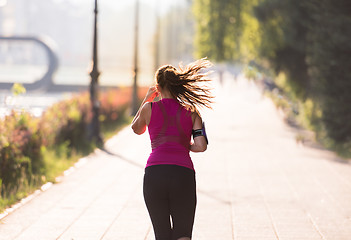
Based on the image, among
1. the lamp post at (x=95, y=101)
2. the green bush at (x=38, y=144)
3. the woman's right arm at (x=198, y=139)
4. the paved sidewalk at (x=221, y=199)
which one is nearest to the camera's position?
the woman's right arm at (x=198, y=139)

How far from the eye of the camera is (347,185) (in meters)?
11.6

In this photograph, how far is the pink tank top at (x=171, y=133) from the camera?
4727 millimetres

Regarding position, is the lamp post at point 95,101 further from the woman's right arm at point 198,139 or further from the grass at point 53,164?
the woman's right arm at point 198,139

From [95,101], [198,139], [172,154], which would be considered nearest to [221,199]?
[198,139]

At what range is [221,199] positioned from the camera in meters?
10.0

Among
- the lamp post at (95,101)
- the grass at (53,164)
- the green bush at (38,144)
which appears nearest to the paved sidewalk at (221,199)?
the grass at (53,164)

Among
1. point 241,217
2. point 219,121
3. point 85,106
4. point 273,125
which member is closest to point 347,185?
point 241,217

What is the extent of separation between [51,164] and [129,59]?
181652mm

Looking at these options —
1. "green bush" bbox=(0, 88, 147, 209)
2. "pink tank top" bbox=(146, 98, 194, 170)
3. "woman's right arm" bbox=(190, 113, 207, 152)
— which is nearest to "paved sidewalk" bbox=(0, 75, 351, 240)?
"green bush" bbox=(0, 88, 147, 209)

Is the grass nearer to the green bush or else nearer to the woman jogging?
the green bush

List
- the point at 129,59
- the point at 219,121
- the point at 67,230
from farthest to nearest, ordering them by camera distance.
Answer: the point at 129,59
the point at 219,121
the point at 67,230

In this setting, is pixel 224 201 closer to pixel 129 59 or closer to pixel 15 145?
pixel 15 145

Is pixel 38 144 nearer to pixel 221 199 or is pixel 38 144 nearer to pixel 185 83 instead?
pixel 221 199

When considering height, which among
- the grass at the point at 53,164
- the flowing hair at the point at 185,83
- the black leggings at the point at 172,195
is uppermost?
the flowing hair at the point at 185,83
